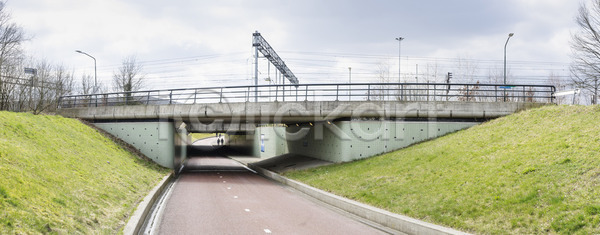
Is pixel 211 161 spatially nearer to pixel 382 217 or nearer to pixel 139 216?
pixel 139 216

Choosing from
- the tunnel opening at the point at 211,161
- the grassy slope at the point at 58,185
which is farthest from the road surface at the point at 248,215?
the tunnel opening at the point at 211,161

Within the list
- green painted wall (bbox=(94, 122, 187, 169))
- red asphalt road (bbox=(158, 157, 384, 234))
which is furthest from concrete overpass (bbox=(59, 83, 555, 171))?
red asphalt road (bbox=(158, 157, 384, 234))

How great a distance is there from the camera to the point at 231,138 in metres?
68.2

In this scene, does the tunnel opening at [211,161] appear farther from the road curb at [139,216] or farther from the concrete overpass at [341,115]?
the road curb at [139,216]

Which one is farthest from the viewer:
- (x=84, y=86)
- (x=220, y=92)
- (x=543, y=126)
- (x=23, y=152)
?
(x=84, y=86)

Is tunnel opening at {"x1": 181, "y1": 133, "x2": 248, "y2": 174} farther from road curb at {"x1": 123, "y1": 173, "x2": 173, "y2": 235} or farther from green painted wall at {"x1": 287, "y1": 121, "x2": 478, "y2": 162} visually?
road curb at {"x1": 123, "y1": 173, "x2": 173, "y2": 235}

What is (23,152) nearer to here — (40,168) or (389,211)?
(40,168)

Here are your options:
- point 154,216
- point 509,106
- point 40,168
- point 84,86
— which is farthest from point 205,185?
point 84,86

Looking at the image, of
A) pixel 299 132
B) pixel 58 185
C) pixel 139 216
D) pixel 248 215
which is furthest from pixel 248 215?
pixel 299 132

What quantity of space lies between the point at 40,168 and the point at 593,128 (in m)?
14.5

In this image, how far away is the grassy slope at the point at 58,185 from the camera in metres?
6.72

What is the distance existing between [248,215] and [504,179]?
653 cm

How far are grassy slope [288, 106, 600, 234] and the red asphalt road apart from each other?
1.63 meters

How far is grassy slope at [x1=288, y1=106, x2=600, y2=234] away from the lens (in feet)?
25.0
